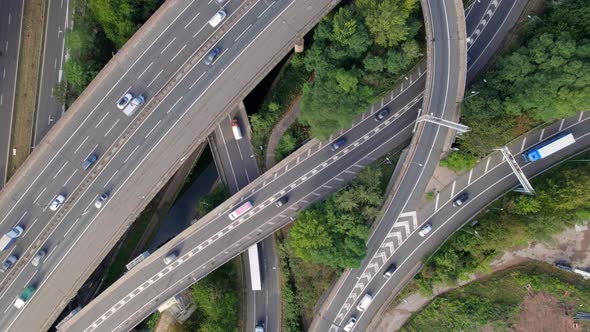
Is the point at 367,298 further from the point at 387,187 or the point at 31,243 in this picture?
the point at 31,243

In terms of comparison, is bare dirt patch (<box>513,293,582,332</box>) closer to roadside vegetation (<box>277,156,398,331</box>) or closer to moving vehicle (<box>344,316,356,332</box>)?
moving vehicle (<box>344,316,356,332</box>)

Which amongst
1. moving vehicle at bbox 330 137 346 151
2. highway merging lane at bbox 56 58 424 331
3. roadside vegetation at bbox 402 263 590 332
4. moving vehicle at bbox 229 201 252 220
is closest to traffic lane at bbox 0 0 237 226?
highway merging lane at bbox 56 58 424 331

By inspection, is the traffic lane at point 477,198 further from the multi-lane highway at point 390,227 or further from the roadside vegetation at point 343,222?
the roadside vegetation at point 343,222

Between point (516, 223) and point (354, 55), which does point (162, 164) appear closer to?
point (354, 55)

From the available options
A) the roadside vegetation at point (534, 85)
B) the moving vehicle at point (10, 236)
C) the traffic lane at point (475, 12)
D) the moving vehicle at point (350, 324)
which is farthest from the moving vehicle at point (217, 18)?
the moving vehicle at point (350, 324)

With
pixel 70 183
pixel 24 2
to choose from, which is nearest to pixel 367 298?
pixel 70 183

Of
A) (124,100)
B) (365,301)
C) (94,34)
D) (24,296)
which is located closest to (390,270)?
(365,301)
